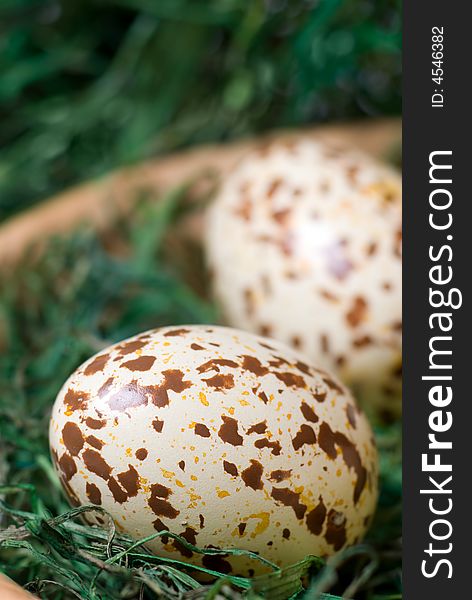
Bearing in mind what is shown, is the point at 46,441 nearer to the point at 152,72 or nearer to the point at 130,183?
the point at 130,183

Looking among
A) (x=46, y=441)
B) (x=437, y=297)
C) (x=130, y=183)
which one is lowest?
(x=46, y=441)

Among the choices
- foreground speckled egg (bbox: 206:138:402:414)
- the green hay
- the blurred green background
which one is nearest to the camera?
the green hay

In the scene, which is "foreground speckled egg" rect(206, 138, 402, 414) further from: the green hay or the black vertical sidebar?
the black vertical sidebar

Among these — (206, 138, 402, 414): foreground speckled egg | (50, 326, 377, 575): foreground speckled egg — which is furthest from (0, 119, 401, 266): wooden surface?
(50, 326, 377, 575): foreground speckled egg

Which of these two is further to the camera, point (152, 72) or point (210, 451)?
point (152, 72)

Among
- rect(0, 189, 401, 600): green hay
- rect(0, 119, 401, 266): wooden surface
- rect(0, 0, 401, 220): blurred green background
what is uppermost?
rect(0, 0, 401, 220): blurred green background

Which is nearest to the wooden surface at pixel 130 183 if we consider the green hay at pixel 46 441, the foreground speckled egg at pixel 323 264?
the green hay at pixel 46 441

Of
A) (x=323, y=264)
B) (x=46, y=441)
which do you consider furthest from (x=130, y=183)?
(x=46, y=441)
